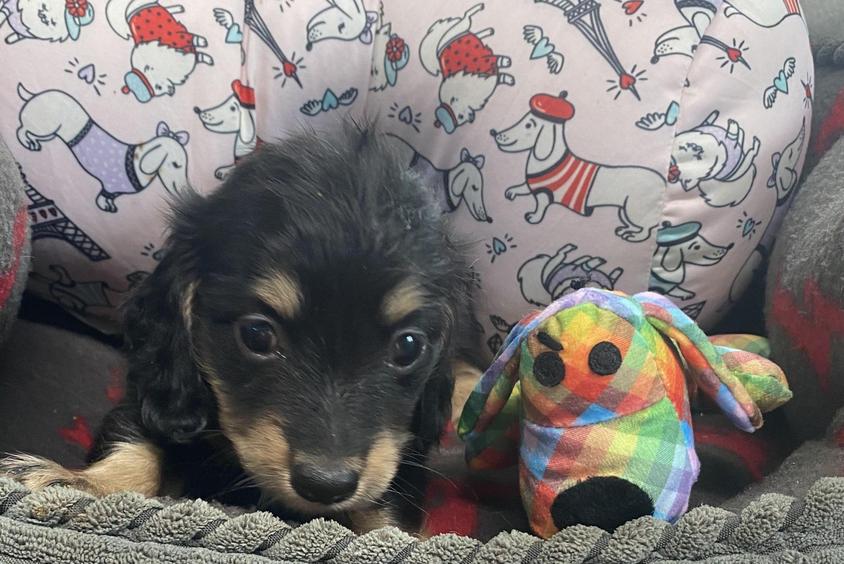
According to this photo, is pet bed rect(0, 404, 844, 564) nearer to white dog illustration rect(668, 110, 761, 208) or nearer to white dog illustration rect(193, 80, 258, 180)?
white dog illustration rect(668, 110, 761, 208)

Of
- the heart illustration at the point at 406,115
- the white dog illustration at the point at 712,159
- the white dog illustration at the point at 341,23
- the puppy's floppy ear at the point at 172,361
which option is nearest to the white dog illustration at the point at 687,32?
the white dog illustration at the point at 712,159

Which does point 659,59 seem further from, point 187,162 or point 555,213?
point 187,162

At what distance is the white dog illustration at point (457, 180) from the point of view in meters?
1.90

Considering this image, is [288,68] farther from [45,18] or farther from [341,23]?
[45,18]

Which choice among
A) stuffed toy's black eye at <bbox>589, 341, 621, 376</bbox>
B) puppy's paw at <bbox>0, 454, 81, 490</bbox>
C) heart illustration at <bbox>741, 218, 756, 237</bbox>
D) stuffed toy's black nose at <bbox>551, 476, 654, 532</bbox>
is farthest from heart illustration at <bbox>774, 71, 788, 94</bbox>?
puppy's paw at <bbox>0, 454, 81, 490</bbox>

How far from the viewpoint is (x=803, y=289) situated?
1696mm

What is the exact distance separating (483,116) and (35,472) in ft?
3.80

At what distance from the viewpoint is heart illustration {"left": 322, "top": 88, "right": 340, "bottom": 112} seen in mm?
2006

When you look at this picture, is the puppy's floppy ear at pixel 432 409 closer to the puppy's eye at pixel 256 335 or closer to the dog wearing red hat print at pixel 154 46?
the puppy's eye at pixel 256 335

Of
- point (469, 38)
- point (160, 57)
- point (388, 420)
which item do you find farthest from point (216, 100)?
point (388, 420)

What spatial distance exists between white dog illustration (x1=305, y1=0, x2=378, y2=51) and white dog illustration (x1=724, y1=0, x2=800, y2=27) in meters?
0.83

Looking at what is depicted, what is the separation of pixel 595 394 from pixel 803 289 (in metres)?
0.68

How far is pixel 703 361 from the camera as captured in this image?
1.41 metres

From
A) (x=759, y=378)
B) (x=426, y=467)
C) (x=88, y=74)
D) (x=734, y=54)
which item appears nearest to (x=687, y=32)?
(x=734, y=54)
